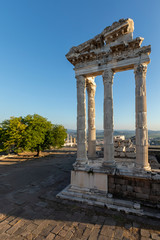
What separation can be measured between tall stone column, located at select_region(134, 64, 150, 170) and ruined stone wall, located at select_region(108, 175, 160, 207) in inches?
37.8

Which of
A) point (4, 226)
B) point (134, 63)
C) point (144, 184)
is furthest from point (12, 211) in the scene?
point (134, 63)

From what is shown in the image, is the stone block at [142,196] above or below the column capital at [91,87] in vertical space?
below

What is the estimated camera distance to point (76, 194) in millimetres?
8742

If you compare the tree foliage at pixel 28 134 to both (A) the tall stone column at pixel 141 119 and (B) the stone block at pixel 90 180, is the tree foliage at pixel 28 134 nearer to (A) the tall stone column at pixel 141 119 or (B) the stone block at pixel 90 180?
(B) the stone block at pixel 90 180

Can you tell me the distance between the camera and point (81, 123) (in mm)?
10039

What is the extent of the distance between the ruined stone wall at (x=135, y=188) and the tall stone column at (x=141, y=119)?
96cm

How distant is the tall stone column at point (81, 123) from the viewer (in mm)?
9862

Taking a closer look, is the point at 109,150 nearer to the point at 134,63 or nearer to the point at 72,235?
the point at 72,235

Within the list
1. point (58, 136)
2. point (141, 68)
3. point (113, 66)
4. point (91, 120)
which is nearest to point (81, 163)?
→ point (91, 120)

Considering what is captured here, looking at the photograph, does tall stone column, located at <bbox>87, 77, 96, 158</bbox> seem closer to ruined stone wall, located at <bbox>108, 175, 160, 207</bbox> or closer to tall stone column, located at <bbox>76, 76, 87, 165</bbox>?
tall stone column, located at <bbox>76, 76, 87, 165</bbox>

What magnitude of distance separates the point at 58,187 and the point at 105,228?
5592 millimetres

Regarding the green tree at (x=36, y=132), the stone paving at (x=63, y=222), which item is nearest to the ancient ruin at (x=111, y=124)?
the stone paving at (x=63, y=222)

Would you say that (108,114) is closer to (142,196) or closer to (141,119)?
(141,119)

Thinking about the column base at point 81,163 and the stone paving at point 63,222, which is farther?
the column base at point 81,163
